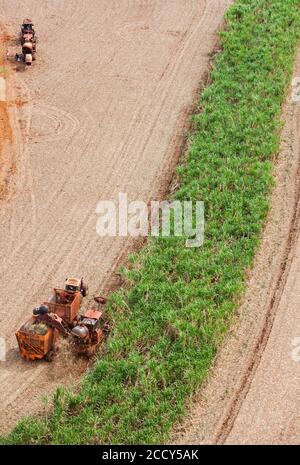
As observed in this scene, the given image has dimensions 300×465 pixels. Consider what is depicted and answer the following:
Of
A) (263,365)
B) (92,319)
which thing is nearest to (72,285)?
(92,319)

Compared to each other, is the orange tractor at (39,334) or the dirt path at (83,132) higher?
the dirt path at (83,132)

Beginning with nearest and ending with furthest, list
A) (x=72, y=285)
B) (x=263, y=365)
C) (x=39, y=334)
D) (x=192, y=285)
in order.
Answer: (x=263, y=365)
(x=39, y=334)
(x=72, y=285)
(x=192, y=285)

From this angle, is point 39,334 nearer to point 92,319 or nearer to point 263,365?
point 92,319

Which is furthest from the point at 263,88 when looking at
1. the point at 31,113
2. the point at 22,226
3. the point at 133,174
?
the point at 22,226

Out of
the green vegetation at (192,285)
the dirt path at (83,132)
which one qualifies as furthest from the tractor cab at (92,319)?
the dirt path at (83,132)

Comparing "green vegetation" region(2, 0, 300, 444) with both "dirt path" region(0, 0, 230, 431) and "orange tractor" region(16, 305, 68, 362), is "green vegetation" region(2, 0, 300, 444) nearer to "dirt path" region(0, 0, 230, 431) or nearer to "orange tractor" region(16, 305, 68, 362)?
"dirt path" region(0, 0, 230, 431)

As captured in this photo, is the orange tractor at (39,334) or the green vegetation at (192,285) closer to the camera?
the green vegetation at (192,285)

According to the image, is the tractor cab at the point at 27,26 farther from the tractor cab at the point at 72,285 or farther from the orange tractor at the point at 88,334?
the orange tractor at the point at 88,334
